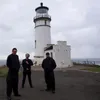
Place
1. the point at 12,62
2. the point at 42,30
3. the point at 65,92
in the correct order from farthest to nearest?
the point at 42,30 → the point at 65,92 → the point at 12,62

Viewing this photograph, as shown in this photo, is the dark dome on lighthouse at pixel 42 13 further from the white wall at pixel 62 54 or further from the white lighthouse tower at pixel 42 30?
the white wall at pixel 62 54

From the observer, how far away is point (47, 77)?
10070mm

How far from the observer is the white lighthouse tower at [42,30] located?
3534 centimetres

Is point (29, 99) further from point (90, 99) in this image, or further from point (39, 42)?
point (39, 42)

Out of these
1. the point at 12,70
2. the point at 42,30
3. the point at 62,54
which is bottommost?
the point at 12,70

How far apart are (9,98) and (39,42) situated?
92.8ft

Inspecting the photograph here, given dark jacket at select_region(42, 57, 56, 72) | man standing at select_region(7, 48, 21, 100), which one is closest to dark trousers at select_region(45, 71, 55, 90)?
dark jacket at select_region(42, 57, 56, 72)

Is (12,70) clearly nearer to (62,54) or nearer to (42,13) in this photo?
(62,54)

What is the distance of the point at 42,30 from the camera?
3531cm

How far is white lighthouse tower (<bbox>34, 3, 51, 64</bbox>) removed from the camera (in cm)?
3534

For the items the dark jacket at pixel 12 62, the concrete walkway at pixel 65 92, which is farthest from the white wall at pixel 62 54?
the dark jacket at pixel 12 62

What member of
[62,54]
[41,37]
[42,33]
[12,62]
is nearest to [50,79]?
[12,62]

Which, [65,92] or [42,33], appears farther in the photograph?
[42,33]

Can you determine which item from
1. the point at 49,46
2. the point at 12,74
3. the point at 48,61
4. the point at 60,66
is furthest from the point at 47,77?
the point at 49,46
